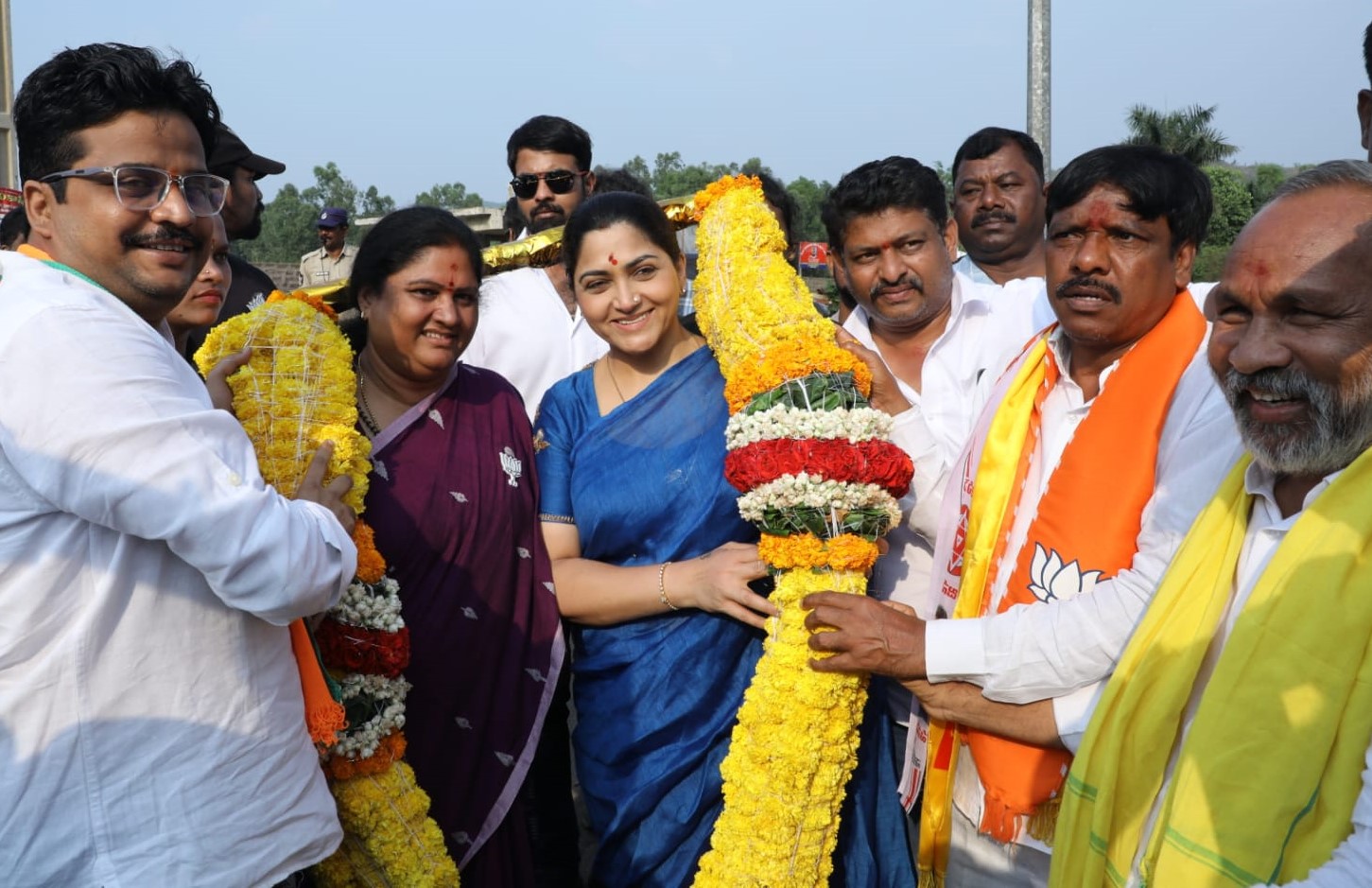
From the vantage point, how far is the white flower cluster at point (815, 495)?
2.93 m

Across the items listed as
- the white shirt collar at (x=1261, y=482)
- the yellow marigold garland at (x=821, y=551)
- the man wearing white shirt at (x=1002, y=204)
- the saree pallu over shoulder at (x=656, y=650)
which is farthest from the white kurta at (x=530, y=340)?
the white shirt collar at (x=1261, y=482)

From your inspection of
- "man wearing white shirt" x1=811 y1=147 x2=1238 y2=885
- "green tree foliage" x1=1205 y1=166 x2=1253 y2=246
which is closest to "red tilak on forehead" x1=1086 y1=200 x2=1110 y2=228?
"man wearing white shirt" x1=811 y1=147 x2=1238 y2=885

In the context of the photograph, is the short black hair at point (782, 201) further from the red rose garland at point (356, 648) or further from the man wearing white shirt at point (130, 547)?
the man wearing white shirt at point (130, 547)

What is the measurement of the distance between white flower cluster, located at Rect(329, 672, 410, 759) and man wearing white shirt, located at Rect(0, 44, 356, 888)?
0.46 metres

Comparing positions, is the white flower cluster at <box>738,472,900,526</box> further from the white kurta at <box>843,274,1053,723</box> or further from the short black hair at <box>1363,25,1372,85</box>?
the short black hair at <box>1363,25,1372,85</box>

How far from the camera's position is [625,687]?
3373 mm

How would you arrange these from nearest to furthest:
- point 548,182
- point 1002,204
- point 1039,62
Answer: point 548,182, point 1002,204, point 1039,62

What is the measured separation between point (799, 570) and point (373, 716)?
1247 mm

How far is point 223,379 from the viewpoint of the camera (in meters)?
2.85

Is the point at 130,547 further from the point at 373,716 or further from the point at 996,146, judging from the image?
the point at 996,146

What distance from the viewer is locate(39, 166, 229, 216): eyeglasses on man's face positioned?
2.20 meters

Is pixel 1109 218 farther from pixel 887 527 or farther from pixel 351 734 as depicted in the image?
pixel 351 734

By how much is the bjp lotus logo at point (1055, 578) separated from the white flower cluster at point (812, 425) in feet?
1.81

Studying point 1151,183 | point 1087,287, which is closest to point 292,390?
point 1087,287
